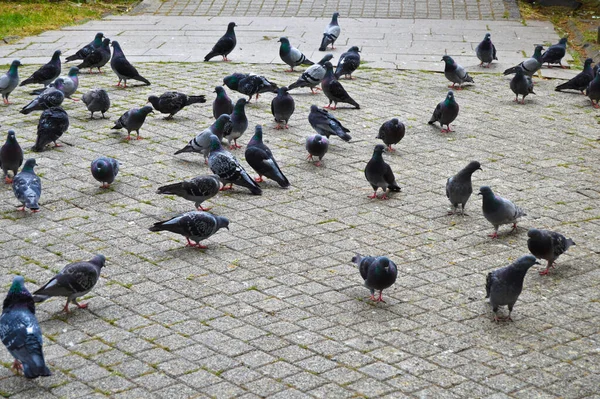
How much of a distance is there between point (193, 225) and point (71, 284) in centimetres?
142

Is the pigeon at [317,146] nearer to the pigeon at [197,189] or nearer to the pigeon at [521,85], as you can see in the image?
the pigeon at [197,189]

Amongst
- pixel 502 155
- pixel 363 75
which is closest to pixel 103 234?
pixel 502 155

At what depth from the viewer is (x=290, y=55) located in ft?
44.1

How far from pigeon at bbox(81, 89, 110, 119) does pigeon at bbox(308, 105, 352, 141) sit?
2.77 meters

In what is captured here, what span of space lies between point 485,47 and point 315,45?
316 cm

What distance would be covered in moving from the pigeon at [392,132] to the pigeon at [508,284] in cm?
391

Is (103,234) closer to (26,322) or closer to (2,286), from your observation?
(2,286)

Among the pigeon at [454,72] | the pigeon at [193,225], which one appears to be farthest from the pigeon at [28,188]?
the pigeon at [454,72]

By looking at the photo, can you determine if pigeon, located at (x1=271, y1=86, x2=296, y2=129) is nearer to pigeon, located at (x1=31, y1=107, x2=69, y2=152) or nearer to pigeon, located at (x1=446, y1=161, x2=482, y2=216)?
pigeon, located at (x1=31, y1=107, x2=69, y2=152)

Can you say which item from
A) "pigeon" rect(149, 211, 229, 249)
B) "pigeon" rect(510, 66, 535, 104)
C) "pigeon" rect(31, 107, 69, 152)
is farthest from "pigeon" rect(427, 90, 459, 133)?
"pigeon" rect(31, 107, 69, 152)

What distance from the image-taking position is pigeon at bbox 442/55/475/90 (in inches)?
495

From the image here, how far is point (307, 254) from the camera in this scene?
7.41 meters

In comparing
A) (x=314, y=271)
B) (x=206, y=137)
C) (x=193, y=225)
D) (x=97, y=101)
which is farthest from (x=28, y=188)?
(x=97, y=101)

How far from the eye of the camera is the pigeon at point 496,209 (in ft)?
25.1
